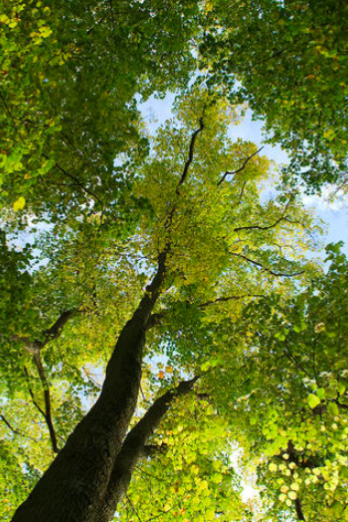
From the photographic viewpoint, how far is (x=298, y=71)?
657cm

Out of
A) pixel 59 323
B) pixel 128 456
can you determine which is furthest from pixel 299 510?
pixel 59 323

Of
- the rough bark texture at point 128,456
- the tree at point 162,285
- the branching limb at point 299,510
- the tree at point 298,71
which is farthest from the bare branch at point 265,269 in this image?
A: the branching limb at point 299,510

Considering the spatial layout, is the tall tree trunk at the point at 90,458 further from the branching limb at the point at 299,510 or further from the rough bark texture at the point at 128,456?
the branching limb at the point at 299,510

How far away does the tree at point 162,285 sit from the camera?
4484mm

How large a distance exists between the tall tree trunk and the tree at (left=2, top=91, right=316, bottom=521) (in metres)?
0.02

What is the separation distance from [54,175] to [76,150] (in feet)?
2.34

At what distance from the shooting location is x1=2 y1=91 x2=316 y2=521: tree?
14.7ft

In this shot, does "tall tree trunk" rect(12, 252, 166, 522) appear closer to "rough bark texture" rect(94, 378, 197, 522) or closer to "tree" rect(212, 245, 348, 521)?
"rough bark texture" rect(94, 378, 197, 522)

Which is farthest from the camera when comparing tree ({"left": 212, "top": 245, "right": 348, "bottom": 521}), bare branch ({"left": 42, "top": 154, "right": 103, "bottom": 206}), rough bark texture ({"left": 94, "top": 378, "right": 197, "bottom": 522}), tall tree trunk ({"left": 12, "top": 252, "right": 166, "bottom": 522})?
bare branch ({"left": 42, "top": 154, "right": 103, "bottom": 206})

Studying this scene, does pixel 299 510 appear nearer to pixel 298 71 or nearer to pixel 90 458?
pixel 90 458

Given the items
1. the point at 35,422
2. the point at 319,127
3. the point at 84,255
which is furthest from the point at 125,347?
the point at 35,422

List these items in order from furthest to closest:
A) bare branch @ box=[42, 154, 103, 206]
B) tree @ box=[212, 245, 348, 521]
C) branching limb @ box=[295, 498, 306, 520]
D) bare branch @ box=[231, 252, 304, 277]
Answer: bare branch @ box=[231, 252, 304, 277]
branching limb @ box=[295, 498, 306, 520]
bare branch @ box=[42, 154, 103, 206]
tree @ box=[212, 245, 348, 521]

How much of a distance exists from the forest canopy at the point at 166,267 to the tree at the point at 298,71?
5 cm

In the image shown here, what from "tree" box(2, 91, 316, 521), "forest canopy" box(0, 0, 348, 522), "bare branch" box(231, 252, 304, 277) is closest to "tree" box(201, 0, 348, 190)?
"forest canopy" box(0, 0, 348, 522)
